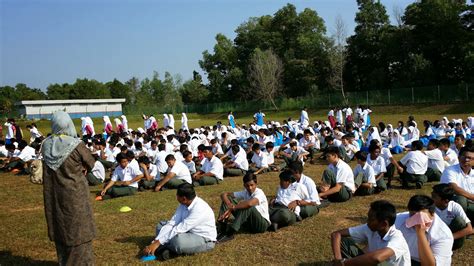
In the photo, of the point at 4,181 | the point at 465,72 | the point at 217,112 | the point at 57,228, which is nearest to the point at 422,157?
the point at 57,228

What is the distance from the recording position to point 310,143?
1527cm

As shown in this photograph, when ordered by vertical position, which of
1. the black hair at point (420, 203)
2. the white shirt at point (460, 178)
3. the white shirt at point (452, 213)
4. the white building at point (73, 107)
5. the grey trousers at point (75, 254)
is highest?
the white building at point (73, 107)

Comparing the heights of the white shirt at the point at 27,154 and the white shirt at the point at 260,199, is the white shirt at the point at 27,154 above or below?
above

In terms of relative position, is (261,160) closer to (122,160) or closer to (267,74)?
(122,160)

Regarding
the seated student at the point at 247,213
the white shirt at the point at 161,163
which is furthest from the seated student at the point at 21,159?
the seated student at the point at 247,213

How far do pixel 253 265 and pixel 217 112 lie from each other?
185 ft

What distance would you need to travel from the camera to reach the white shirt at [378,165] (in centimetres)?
972

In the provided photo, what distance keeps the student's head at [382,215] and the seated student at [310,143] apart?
10795 mm

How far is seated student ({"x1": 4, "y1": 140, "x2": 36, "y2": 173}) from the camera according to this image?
15.1m

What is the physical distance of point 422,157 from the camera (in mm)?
9766

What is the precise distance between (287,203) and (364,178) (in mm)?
2646

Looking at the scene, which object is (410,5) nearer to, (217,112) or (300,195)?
(217,112)

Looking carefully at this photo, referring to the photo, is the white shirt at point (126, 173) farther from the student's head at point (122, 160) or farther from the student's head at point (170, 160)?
the student's head at point (170, 160)

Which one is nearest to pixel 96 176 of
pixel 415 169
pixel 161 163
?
pixel 161 163
